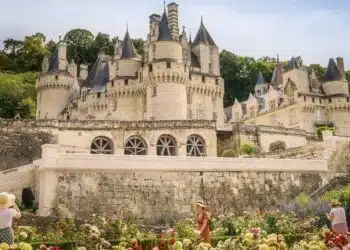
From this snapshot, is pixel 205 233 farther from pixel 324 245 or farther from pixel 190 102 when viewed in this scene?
pixel 190 102

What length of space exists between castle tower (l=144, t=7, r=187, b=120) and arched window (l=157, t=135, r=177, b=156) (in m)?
7.88

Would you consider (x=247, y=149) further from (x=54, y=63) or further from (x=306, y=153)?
(x=54, y=63)

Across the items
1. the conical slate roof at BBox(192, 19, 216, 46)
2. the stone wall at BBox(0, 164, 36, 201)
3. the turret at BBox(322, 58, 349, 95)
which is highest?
the conical slate roof at BBox(192, 19, 216, 46)

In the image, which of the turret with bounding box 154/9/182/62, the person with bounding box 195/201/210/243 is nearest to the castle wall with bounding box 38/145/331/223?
the person with bounding box 195/201/210/243

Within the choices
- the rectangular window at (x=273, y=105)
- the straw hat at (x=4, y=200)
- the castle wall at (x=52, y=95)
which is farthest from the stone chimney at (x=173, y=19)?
the straw hat at (x=4, y=200)

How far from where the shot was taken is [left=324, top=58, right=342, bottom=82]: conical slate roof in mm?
52219

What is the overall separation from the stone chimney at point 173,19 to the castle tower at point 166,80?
2235mm

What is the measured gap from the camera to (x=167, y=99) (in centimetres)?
4128

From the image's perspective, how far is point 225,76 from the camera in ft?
252

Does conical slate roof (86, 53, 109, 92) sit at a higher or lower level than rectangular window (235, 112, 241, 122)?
higher

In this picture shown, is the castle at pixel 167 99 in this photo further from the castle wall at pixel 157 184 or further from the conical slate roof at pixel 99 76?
the castle wall at pixel 157 184

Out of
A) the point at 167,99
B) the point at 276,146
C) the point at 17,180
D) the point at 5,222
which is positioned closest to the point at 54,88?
the point at 167,99

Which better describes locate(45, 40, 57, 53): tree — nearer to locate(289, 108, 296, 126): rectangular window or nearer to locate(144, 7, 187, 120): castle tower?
locate(144, 7, 187, 120): castle tower

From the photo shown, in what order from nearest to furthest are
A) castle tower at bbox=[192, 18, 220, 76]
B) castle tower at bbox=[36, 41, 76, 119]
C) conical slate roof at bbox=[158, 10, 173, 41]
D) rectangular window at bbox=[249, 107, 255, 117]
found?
conical slate roof at bbox=[158, 10, 173, 41] → castle tower at bbox=[192, 18, 220, 76] → castle tower at bbox=[36, 41, 76, 119] → rectangular window at bbox=[249, 107, 255, 117]
